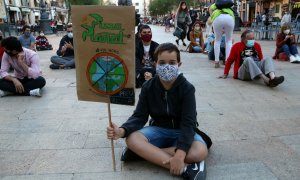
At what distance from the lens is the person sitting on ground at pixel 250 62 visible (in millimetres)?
6105

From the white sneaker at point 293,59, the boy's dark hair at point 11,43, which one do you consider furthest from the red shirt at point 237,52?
the boy's dark hair at point 11,43

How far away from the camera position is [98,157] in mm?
3469

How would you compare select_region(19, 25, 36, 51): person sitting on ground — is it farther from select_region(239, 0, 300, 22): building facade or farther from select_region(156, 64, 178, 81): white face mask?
select_region(239, 0, 300, 22): building facade

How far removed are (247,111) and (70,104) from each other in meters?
2.83

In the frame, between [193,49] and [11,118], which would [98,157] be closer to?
[11,118]

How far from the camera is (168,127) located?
10.8 feet

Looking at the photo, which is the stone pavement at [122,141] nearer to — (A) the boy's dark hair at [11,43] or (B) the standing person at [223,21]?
(A) the boy's dark hair at [11,43]

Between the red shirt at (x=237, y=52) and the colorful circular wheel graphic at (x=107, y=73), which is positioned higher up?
the colorful circular wheel graphic at (x=107, y=73)

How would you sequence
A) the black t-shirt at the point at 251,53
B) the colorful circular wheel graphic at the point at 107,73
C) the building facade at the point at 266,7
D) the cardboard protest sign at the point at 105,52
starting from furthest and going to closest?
1. the building facade at the point at 266,7
2. the black t-shirt at the point at 251,53
3. the colorful circular wheel graphic at the point at 107,73
4. the cardboard protest sign at the point at 105,52

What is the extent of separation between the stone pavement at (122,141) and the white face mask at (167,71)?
2.88ft

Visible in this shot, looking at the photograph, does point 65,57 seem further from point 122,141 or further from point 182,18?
point 122,141

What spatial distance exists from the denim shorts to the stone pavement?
0.26 m

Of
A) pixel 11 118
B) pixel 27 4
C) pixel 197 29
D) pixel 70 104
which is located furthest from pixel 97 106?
pixel 27 4

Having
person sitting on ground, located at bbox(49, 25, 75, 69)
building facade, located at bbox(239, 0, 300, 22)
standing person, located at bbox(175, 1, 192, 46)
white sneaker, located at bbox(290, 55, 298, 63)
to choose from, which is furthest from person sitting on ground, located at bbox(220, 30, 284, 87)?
building facade, located at bbox(239, 0, 300, 22)
